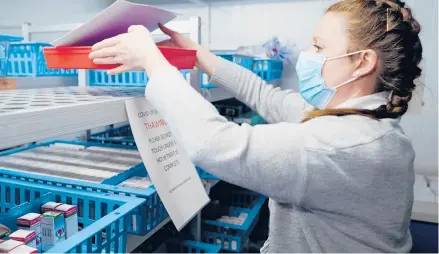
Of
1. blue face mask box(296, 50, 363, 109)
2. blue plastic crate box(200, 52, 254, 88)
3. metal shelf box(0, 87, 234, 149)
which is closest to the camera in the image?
metal shelf box(0, 87, 234, 149)

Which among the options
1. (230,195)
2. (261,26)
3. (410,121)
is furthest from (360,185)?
(261,26)

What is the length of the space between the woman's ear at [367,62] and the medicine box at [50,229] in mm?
662

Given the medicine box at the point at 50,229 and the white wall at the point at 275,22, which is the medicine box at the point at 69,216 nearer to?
the medicine box at the point at 50,229

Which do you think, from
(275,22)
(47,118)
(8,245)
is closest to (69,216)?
(8,245)

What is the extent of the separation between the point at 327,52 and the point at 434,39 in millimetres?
1697

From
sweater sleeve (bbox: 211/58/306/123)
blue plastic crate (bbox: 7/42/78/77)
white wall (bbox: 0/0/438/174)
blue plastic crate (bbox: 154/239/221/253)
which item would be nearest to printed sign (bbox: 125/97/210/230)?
sweater sleeve (bbox: 211/58/306/123)

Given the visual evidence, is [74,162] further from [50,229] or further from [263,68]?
[263,68]

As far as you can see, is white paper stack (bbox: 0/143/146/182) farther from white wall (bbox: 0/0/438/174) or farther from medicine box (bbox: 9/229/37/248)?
white wall (bbox: 0/0/438/174)

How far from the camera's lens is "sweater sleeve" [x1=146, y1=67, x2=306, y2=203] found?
60 centimetres

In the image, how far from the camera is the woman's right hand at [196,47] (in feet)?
3.21

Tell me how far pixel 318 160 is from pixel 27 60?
1271 mm

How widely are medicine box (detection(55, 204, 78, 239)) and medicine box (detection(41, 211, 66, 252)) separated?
0.01 m

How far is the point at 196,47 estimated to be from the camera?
99 cm

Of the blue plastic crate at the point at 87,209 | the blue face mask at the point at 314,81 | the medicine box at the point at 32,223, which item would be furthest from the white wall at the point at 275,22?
the medicine box at the point at 32,223
